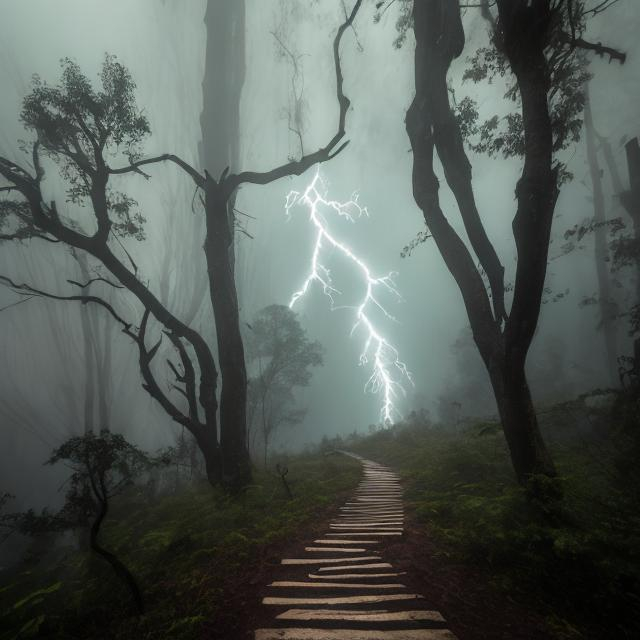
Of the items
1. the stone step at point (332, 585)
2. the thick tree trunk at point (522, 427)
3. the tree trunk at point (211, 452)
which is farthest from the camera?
the tree trunk at point (211, 452)

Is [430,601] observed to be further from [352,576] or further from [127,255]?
Result: [127,255]

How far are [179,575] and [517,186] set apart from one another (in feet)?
20.6

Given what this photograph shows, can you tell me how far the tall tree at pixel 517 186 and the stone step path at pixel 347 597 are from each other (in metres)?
2.36

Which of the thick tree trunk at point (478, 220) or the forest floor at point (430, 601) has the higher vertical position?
the thick tree trunk at point (478, 220)

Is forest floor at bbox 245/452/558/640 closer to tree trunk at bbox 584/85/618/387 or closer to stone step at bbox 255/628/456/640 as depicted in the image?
stone step at bbox 255/628/456/640

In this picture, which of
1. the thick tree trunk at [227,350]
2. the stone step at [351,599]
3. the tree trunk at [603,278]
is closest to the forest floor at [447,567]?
→ the stone step at [351,599]

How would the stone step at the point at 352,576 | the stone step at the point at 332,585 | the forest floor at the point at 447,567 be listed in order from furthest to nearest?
1. the stone step at the point at 352,576
2. the stone step at the point at 332,585
3. the forest floor at the point at 447,567

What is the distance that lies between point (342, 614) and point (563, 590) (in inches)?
79.3

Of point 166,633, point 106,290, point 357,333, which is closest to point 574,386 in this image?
point 166,633

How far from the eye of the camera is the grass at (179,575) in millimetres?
2645

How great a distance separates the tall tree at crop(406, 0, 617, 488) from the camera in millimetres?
3504

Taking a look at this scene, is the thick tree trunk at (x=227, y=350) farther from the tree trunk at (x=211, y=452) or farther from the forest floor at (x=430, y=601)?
the forest floor at (x=430, y=601)

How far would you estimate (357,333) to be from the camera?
15525 centimetres

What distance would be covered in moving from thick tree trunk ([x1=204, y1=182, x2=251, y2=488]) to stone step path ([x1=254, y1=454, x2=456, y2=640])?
3371mm
